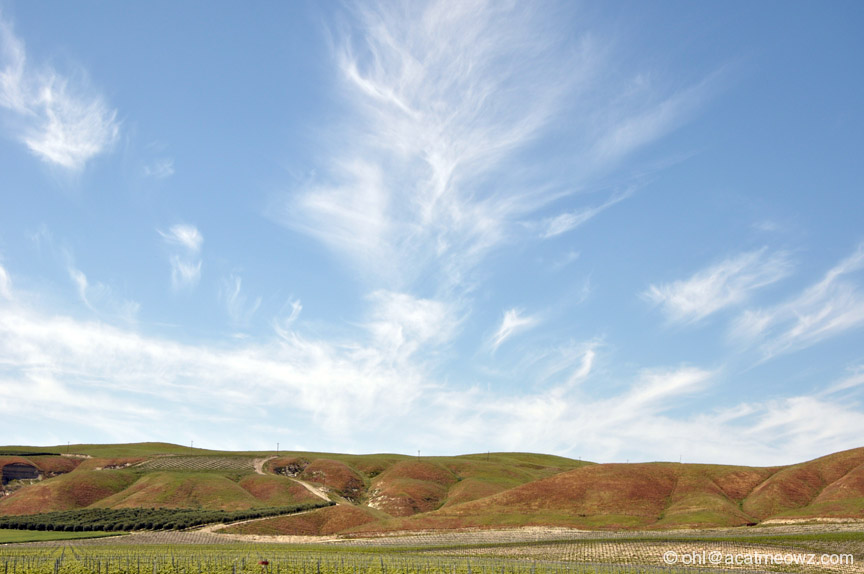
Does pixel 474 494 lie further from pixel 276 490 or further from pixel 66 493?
pixel 66 493

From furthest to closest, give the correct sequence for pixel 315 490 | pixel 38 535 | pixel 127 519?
pixel 315 490 < pixel 127 519 < pixel 38 535

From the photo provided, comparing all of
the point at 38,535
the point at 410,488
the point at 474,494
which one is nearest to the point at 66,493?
the point at 38,535

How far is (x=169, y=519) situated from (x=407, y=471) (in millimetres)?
88399

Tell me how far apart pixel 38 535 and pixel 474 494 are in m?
91.4

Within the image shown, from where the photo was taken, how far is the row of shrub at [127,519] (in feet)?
334

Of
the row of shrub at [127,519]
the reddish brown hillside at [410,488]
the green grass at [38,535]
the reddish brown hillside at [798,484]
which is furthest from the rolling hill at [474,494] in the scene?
the green grass at [38,535]

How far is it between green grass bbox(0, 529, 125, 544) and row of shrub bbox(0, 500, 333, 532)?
3.61 m

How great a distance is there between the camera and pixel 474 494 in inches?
6171

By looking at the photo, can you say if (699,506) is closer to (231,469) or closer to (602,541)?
(602,541)

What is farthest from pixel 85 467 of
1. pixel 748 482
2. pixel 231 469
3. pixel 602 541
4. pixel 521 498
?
pixel 748 482

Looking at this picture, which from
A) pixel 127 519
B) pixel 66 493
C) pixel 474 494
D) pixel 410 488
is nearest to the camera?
pixel 127 519

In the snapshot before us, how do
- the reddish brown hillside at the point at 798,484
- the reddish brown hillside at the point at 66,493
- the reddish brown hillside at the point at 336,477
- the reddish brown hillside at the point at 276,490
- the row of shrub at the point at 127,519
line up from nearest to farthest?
the row of shrub at the point at 127,519, the reddish brown hillside at the point at 798,484, the reddish brown hillside at the point at 66,493, the reddish brown hillside at the point at 276,490, the reddish brown hillside at the point at 336,477

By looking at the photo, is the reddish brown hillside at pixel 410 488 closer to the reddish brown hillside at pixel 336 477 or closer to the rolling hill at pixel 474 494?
the rolling hill at pixel 474 494

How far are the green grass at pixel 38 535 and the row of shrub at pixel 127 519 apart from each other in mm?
3610
